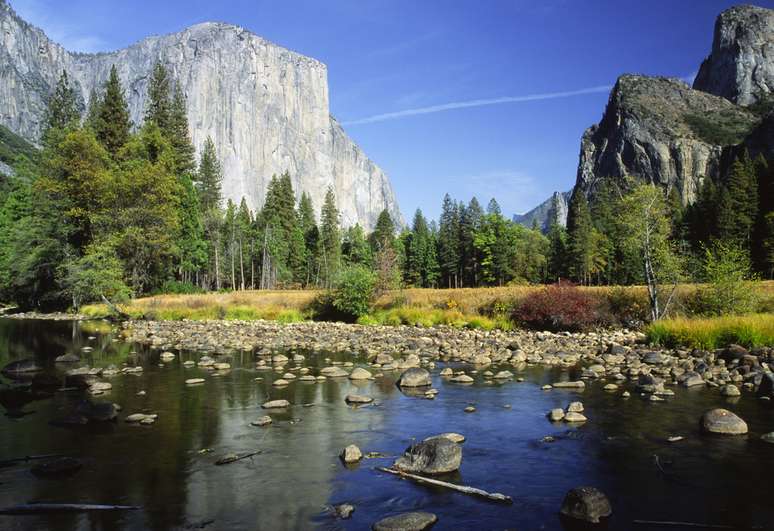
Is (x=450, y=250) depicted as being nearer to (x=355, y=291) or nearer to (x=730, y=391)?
(x=355, y=291)

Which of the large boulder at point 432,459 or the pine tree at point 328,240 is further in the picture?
the pine tree at point 328,240

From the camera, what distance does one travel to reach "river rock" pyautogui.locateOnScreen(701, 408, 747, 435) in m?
9.32

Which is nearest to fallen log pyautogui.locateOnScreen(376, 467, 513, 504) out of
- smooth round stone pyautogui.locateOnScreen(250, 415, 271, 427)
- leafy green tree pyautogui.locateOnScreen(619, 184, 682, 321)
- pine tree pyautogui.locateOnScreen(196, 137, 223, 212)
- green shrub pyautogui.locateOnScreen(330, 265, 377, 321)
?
smooth round stone pyautogui.locateOnScreen(250, 415, 271, 427)

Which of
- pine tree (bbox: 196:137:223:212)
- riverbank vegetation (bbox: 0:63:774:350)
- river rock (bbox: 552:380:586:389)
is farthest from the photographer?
pine tree (bbox: 196:137:223:212)

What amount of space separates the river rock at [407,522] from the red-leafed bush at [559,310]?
A: 2214 cm

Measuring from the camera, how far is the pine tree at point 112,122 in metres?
48.9

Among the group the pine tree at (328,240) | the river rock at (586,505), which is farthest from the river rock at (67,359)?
the pine tree at (328,240)

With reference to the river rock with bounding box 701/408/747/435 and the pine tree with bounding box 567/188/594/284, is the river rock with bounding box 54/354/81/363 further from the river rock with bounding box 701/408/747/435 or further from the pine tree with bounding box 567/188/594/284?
the pine tree with bounding box 567/188/594/284

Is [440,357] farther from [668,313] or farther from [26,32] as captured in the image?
[26,32]

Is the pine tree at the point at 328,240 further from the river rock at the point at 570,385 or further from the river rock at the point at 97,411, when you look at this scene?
the river rock at the point at 97,411

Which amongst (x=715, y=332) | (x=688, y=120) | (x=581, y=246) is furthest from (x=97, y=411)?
(x=688, y=120)

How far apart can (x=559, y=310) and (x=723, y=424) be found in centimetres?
1753

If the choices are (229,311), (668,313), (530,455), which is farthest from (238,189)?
(530,455)

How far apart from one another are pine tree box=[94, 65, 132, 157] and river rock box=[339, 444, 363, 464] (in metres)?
48.6
